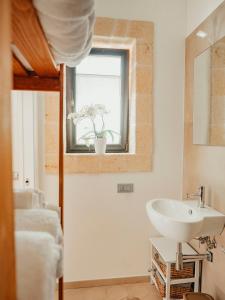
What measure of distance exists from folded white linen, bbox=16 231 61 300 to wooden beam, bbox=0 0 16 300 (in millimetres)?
139

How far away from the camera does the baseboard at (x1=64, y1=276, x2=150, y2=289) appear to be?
1.92m

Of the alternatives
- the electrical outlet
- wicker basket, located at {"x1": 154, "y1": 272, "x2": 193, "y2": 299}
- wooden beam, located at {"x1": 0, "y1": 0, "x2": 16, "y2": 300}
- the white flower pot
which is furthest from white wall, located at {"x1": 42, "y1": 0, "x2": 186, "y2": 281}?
wooden beam, located at {"x1": 0, "y1": 0, "x2": 16, "y2": 300}

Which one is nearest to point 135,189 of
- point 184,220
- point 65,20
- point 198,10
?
point 184,220

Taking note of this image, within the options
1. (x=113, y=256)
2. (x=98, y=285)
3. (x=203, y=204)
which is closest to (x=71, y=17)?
(x=203, y=204)

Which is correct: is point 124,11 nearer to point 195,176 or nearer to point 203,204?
point 195,176

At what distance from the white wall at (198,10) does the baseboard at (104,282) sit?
204cm

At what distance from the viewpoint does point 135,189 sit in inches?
77.2

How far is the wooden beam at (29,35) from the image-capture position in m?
0.51

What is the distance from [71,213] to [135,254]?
2.09 ft

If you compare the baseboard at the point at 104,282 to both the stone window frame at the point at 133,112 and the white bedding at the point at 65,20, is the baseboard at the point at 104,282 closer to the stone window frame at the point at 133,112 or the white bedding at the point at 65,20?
the stone window frame at the point at 133,112

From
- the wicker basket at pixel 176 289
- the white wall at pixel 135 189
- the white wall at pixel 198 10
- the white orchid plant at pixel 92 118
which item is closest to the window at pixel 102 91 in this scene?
the white orchid plant at pixel 92 118

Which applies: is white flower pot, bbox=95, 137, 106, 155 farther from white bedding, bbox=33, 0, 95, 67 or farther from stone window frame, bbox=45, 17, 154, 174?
white bedding, bbox=33, 0, 95, 67

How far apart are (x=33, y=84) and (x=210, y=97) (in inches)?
44.0

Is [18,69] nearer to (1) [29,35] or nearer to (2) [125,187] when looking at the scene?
(1) [29,35]
